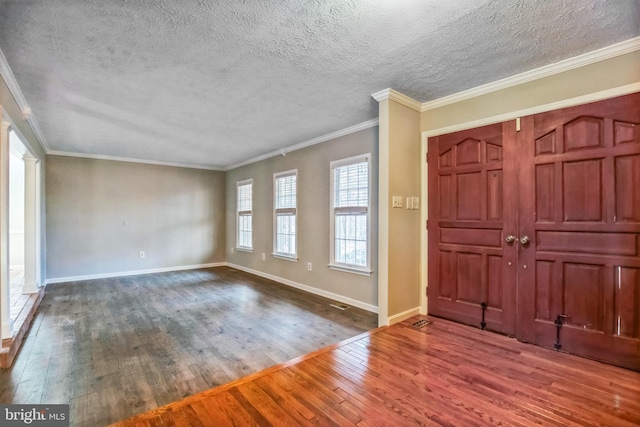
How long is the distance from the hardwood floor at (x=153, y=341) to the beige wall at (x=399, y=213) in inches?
21.2

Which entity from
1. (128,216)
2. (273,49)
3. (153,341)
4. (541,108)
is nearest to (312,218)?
(153,341)

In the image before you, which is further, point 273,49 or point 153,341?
point 153,341

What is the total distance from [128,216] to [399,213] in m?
5.65

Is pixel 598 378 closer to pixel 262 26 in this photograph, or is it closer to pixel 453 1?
pixel 453 1

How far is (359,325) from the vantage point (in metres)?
3.31

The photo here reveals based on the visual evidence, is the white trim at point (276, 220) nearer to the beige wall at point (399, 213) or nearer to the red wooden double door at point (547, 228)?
the beige wall at point (399, 213)

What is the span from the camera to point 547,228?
2520mm

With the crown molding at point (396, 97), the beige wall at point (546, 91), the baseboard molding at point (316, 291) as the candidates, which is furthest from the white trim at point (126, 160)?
the beige wall at point (546, 91)

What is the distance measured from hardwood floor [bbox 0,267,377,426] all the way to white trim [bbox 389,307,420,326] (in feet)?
1.04

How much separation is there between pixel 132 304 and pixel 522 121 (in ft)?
16.8

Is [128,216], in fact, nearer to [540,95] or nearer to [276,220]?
[276,220]

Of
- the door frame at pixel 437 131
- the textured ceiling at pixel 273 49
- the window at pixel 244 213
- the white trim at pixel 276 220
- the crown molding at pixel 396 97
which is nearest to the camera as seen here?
the textured ceiling at pixel 273 49

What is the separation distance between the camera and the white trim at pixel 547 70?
7.11ft

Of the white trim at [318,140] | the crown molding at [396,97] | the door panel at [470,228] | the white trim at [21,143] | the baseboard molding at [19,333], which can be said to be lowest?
the baseboard molding at [19,333]
